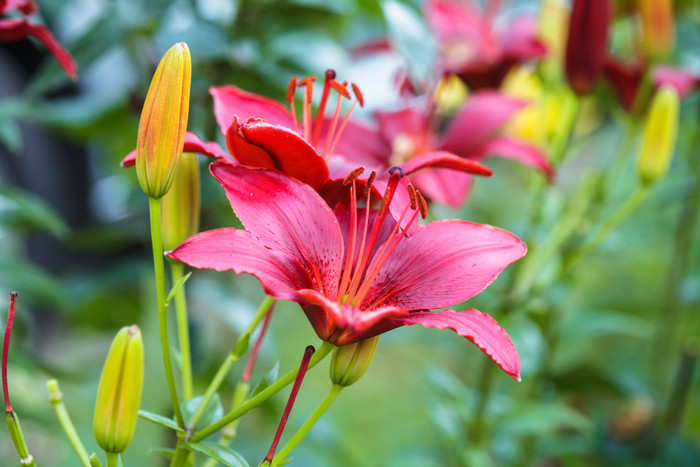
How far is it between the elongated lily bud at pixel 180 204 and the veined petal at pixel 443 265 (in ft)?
0.38

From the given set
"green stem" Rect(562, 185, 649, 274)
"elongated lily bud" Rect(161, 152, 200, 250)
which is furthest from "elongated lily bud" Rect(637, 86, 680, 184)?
"elongated lily bud" Rect(161, 152, 200, 250)

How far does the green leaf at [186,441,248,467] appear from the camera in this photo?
1.00 ft

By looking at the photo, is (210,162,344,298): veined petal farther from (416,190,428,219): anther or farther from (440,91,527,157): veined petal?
(440,91,527,157): veined petal

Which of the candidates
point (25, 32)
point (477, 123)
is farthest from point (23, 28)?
point (477, 123)

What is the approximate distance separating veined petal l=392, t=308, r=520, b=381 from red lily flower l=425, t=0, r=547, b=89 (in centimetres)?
40

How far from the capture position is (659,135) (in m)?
0.56

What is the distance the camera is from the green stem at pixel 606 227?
1.92 ft

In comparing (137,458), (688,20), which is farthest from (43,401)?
(688,20)

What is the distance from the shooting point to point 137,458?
112cm

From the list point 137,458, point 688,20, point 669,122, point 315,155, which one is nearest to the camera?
point 315,155

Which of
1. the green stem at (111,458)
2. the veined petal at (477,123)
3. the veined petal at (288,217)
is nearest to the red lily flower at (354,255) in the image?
the veined petal at (288,217)

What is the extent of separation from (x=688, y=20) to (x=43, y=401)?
1023mm

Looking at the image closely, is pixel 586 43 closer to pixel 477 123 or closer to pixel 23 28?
pixel 477 123

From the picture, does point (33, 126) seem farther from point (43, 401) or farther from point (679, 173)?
point (679, 173)
